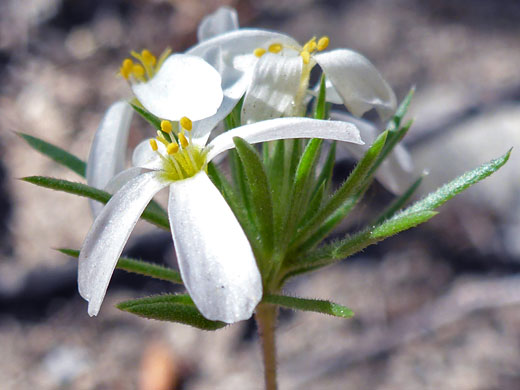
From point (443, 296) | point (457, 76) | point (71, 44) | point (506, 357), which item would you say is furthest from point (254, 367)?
point (71, 44)

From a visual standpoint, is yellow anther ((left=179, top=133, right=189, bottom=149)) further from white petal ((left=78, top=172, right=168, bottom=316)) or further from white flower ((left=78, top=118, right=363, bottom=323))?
white petal ((left=78, top=172, right=168, bottom=316))

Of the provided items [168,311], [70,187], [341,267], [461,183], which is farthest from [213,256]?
[341,267]

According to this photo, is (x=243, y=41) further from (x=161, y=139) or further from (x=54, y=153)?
(x=54, y=153)

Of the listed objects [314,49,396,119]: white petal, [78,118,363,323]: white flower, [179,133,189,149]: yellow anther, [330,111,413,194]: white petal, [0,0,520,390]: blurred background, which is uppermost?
[314,49,396,119]: white petal

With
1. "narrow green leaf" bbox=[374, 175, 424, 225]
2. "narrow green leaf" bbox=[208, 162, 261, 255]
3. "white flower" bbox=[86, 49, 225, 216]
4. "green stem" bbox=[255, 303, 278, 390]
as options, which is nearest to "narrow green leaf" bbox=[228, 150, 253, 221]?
"narrow green leaf" bbox=[208, 162, 261, 255]

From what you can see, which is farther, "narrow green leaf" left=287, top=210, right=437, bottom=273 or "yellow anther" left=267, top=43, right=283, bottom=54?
"yellow anther" left=267, top=43, right=283, bottom=54
